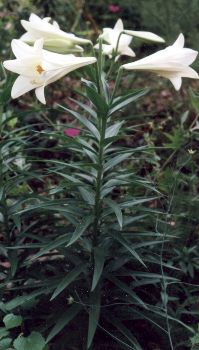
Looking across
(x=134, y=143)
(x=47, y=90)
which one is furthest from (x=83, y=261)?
(x=47, y=90)

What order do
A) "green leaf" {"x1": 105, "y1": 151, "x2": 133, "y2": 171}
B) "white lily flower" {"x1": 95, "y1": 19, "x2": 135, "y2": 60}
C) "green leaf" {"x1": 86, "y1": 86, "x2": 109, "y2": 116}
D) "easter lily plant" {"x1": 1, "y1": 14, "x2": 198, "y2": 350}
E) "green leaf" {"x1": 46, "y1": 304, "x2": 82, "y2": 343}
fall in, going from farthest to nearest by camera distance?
1. "white lily flower" {"x1": 95, "y1": 19, "x2": 135, "y2": 60}
2. "green leaf" {"x1": 105, "y1": 151, "x2": 133, "y2": 171}
3. "green leaf" {"x1": 46, "y1": 304, "x2": 82, "y2": 343}
4. "easter lily plant" {"x1": 1, "y1": 14, "x2": 198, "y2": 350}
5. "green leaf" {"x1": 86, "y1": 86, "x2": 109, "y2": 116}

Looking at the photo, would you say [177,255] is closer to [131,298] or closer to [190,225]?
[190,225]

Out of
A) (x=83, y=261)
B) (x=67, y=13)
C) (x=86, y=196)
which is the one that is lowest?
(x=67, y=13)

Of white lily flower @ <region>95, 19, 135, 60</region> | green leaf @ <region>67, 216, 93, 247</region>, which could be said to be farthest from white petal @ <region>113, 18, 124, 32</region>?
green leaf @ <region>67, 216, 93, 247</region>

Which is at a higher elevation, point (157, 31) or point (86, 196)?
point (86, 196)

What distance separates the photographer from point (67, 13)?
192 inches

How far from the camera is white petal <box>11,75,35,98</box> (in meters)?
1.90

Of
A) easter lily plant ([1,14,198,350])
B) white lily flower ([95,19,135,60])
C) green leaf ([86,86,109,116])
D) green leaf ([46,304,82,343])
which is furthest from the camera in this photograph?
white lily flower ([95,19,135,60])

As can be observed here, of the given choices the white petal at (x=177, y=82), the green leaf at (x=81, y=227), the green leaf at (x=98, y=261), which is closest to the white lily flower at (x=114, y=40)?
the white petal at (x=177, y=82)

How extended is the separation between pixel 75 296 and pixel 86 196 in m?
0.38

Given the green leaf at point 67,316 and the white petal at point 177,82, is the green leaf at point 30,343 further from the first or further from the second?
the white petal at point 177,82

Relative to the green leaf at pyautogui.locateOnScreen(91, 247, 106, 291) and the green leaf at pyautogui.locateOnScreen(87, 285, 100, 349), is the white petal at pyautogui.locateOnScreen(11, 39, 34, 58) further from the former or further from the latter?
the green leaf at pyautogui.locateOnScreen(87, 285, 100, 349)

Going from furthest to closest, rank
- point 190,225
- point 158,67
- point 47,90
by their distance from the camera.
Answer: point 47,90, point 190,225, point 158,67

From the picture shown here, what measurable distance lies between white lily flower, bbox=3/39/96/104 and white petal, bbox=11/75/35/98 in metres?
0.02
